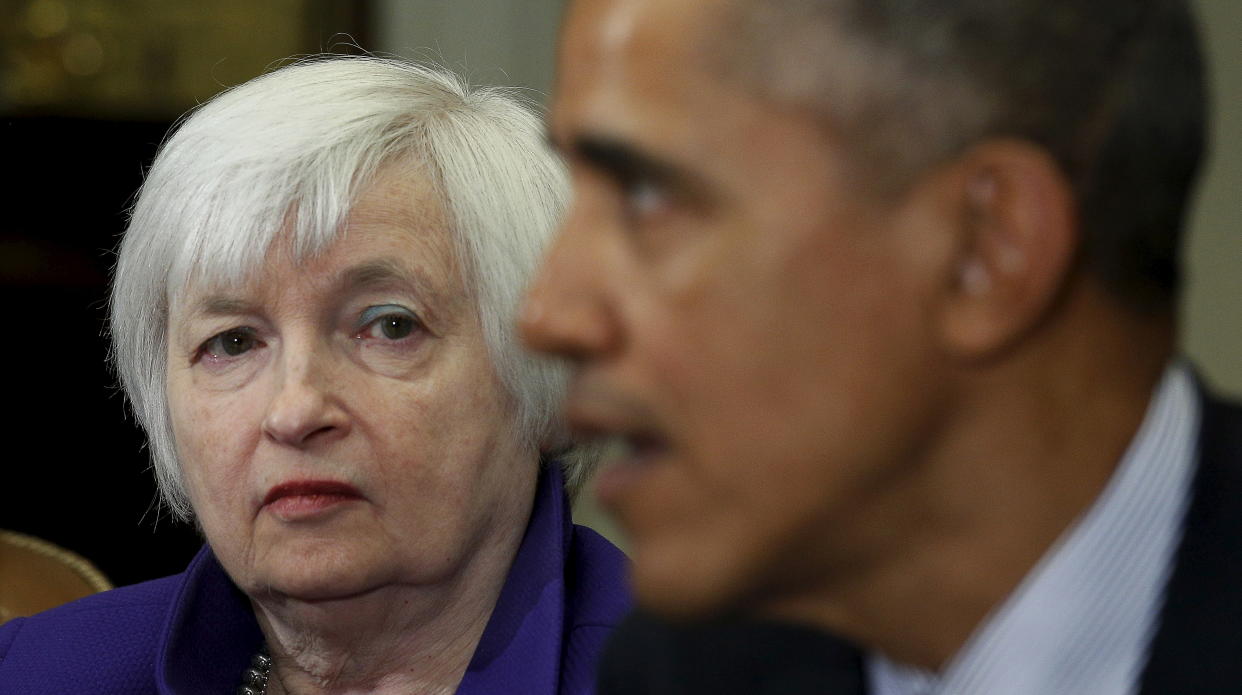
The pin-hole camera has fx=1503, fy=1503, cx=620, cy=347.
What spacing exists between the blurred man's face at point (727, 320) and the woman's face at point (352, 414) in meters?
0.83

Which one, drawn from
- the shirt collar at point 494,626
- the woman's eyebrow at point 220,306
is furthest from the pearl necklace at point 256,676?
the woman's eyebrow at point 220,306

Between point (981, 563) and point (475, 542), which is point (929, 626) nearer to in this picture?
point (981, 563)

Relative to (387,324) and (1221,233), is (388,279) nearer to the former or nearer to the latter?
(387,324)

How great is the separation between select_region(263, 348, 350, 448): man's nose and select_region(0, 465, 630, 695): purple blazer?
0.92 ft

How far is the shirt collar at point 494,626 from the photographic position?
1594 mm

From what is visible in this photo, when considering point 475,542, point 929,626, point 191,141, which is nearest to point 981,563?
point 929,626

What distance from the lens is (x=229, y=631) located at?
1817 millimetres

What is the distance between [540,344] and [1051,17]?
300 mm

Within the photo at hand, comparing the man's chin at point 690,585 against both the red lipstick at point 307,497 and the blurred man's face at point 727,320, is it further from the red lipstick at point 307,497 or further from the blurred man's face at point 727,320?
the red lipstick at point 307,497

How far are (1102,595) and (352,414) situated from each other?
0.93 metres

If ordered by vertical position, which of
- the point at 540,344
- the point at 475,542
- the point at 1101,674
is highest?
the point at 540,344

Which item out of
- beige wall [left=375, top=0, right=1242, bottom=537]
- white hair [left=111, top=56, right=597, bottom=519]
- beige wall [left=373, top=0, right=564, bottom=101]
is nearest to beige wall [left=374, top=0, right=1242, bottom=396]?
beige wall [left=375, top=0, right=1242, bottom=537]

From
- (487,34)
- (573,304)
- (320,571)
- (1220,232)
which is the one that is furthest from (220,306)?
(487,34)

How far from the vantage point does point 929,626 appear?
0.81 m
